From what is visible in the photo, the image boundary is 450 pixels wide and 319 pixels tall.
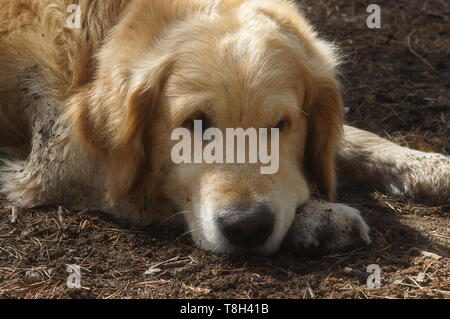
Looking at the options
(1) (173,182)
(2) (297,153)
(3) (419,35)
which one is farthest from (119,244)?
(3) (419,35)

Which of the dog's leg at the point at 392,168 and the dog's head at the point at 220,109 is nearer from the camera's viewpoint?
the dog's head at the point at 220,109

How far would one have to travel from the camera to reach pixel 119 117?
157 inches

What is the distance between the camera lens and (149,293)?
3348 millimetres

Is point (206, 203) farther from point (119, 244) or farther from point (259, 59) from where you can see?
point (259, 59)

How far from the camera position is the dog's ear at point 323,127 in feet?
14.0

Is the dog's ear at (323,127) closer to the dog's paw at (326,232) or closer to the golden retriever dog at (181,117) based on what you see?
the golden retriever dog at (181,117)

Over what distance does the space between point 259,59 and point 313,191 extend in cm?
103

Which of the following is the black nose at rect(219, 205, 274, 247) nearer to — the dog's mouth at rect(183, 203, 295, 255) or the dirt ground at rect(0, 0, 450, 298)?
the dog's mouth at rect(183, 203, 295, 255)

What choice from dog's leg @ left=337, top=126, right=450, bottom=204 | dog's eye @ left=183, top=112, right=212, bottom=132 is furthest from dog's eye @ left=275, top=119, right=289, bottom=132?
dog's leg @ left=337, top=126, right=450, bottom=204

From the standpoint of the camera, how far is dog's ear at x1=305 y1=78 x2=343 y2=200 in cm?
425

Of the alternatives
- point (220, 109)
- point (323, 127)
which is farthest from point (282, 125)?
point (323, 127)

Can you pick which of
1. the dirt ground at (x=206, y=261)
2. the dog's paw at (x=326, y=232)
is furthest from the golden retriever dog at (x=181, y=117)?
the dirt ground at (x=206, y=261)

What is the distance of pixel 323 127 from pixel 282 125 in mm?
519

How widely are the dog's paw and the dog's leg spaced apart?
35.3 inches
